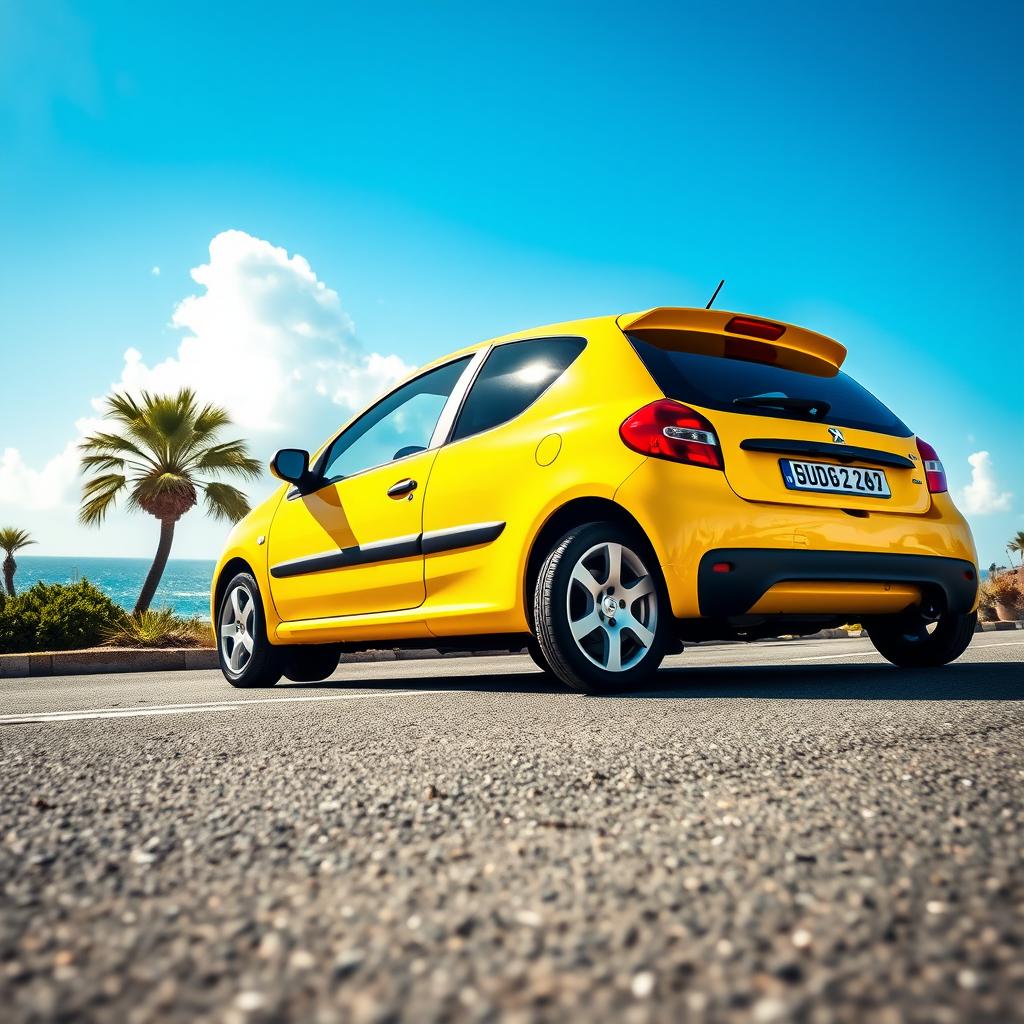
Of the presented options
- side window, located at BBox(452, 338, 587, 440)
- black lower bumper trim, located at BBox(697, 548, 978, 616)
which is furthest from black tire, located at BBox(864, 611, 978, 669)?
side window, located at BBox(452, 338, 587, 440)

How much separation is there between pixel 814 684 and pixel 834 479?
97 cm

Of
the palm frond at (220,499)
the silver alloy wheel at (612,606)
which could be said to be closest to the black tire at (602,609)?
the silver alloy wheel at (612,606)

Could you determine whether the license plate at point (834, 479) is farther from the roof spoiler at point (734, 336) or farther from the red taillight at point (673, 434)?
the roof spoiler at point (734, 336)

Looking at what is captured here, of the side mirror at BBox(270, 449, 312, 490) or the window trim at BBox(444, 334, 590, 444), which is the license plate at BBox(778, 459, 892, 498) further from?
the side mirror at BBox(270, 449, 312, 490)

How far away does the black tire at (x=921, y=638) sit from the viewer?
4.45 metres

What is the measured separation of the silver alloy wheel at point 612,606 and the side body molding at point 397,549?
504 mm

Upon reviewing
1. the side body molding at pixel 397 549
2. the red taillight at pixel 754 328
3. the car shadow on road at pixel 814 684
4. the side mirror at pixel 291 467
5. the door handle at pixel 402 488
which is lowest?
the car shadow on road at pixel 814 684

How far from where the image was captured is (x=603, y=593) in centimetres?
370

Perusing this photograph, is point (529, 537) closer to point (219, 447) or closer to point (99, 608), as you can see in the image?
point (99, 608)

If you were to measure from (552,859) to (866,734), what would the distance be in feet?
4.74

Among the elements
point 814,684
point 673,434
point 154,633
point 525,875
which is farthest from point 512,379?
point 154,633

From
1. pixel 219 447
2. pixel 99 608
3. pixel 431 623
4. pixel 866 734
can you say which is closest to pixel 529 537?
pixel 431 623

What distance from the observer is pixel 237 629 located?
5969mm

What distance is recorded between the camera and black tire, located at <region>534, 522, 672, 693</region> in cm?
366
